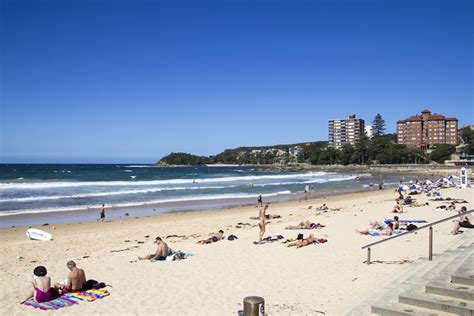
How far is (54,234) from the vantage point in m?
17.5

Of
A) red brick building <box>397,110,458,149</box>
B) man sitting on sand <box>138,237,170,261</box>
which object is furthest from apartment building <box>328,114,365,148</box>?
man sitting on sand <box>138,237,170,261</box>

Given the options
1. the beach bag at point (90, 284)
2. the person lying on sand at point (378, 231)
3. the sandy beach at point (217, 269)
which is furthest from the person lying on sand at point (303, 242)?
the beach bag at point (90, 284)

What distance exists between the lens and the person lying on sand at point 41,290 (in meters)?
7.89

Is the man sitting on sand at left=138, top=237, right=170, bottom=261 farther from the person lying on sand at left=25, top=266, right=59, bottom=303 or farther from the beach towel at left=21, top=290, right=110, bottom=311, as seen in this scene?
the person lying on sand at left=25, top=266, right=59, bottom=303

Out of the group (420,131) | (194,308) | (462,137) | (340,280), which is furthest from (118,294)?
(462,137)

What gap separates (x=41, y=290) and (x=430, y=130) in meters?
153

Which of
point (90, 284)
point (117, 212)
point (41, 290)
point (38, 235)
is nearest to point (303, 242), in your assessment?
point (90, 284)

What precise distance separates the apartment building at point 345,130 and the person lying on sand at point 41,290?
181 m

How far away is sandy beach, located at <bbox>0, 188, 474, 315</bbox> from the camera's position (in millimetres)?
7516

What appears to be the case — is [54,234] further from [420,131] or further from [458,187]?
[420,131]

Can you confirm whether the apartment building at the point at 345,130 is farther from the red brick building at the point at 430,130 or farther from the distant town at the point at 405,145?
the red brick building at the point at 430,130

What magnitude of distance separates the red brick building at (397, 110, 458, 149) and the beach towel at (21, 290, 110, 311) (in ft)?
489

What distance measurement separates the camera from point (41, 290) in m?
7.94

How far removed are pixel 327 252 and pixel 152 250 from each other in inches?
223
